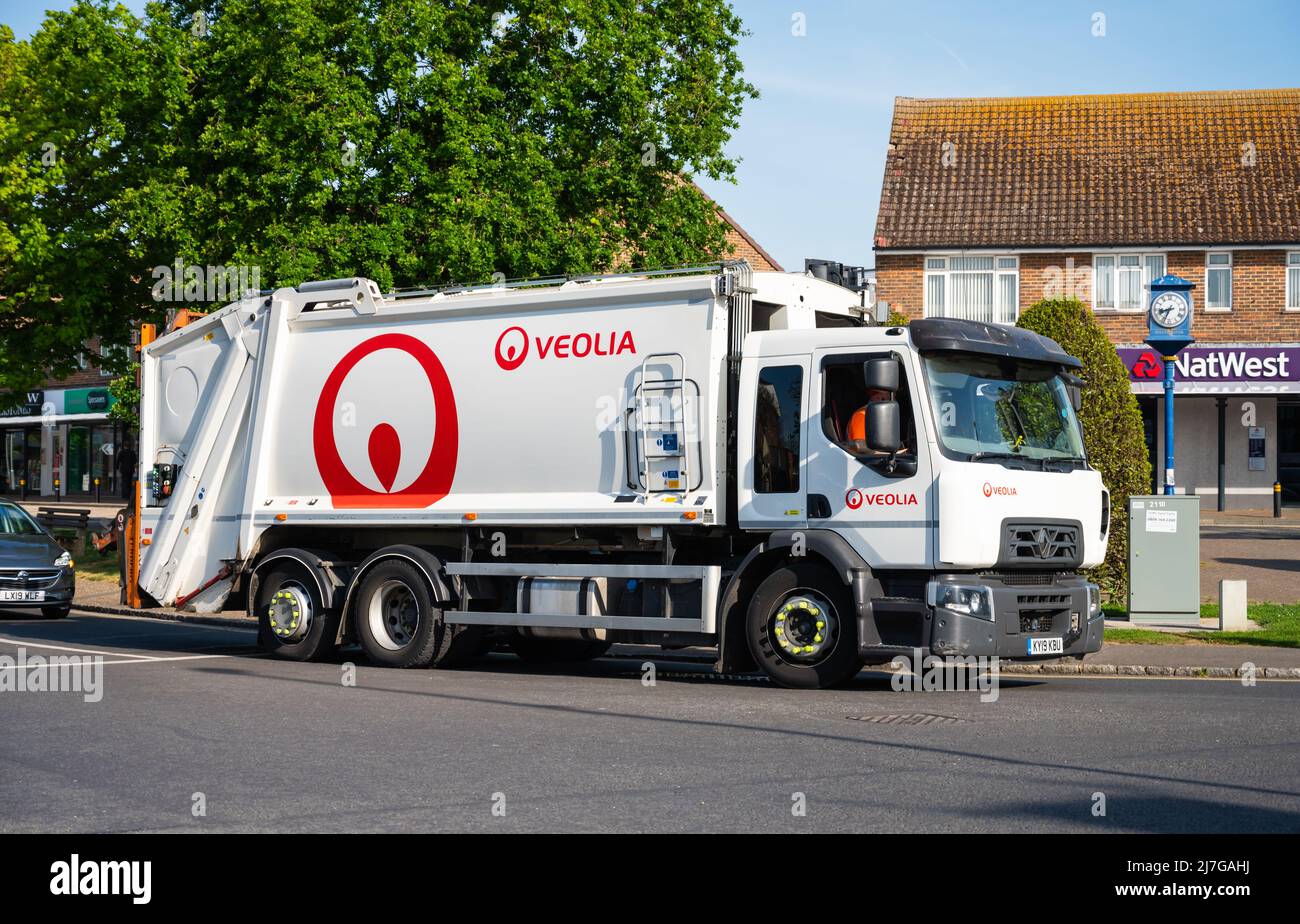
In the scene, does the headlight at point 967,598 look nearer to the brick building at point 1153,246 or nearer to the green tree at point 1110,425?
the green tree at point 1110,425

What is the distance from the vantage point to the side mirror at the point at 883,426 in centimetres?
1113

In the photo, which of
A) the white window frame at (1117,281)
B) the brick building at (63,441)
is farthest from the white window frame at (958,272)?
the brick building at (63,441)

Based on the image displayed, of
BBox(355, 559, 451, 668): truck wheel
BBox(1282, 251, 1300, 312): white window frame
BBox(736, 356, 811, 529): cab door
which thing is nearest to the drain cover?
BBox(736, 356, 811, 529): cab door

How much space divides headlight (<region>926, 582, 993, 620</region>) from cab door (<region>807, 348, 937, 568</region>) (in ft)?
0.91

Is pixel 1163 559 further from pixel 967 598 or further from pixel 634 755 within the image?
pixel 634 755

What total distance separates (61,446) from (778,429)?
51197mm

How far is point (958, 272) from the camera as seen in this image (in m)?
35.9

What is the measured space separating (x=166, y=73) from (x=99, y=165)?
3619 mm

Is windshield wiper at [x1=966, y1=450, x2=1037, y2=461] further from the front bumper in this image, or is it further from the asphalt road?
the asphalt road

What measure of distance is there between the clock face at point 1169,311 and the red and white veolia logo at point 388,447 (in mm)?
9390

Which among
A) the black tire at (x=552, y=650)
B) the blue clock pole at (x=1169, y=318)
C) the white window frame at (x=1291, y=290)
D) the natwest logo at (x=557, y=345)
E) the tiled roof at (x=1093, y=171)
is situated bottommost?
the black tire at (x=552, y=650)

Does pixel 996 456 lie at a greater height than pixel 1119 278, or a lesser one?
lesser

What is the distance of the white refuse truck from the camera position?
11414 millimetres

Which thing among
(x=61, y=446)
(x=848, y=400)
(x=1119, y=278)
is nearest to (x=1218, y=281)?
(x=1119, y=278)
